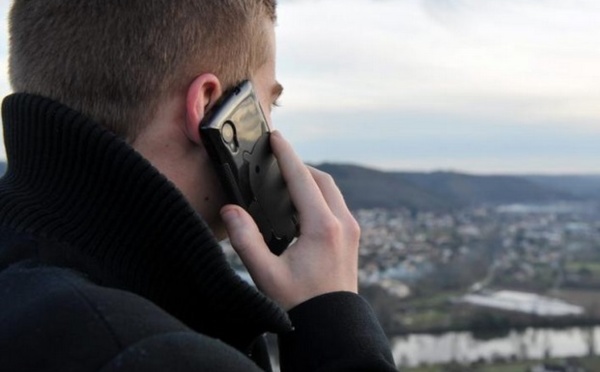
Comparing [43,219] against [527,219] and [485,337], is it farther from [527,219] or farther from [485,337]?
[527,219]

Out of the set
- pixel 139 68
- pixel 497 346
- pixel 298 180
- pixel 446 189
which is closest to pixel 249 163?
pixel 298 180

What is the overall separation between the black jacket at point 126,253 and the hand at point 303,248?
4 centimetres

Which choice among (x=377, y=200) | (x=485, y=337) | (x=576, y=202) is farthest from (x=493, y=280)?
(x=576, y=202)

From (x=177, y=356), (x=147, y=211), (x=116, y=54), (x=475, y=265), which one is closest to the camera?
(x=177, y=356)

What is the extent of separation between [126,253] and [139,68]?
292 millimetres

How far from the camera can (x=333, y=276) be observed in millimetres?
1390

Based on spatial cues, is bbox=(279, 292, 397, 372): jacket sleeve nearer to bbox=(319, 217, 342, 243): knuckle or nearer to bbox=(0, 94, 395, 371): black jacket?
bbox=(0, 94, 395, 371): black jacket

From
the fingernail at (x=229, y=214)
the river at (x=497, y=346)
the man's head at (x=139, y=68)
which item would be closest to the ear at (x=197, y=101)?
the man's head at (x=139, y=68)

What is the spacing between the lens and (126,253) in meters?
1.19

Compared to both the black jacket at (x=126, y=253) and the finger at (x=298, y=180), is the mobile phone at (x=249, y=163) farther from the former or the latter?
the black jacket at (x=126, y=253)

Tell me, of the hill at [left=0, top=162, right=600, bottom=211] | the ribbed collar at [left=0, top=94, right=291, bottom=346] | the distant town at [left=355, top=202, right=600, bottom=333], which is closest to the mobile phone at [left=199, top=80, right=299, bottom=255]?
the ribbed collar at [left=0, top=94, right=291, bottom=346]

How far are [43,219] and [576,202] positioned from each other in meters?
43.0

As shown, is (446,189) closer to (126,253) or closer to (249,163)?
(249,163)

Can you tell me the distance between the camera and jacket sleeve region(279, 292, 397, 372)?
1234mm
